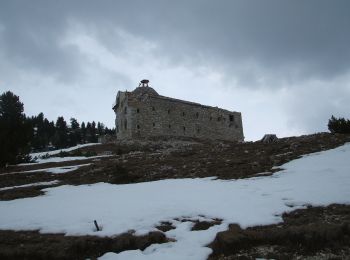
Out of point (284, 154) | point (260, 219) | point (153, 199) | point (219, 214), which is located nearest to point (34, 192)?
point (153, 199)

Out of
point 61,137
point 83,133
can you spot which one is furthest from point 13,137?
point 83,133

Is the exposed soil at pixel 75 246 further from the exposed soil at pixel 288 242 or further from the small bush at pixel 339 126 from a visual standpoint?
the small bush at pixel 339 126

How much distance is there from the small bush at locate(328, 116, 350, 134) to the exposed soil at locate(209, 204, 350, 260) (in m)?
25.6

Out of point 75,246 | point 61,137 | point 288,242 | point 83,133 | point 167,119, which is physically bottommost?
point 288,242

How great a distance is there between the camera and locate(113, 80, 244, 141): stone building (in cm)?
5731

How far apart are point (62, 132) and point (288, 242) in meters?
93.6

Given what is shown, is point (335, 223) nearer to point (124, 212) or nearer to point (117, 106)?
point (124, 212)

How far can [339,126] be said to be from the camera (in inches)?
1385

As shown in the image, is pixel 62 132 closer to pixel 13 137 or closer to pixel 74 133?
pixel 74 133

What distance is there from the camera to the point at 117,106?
63.8 metres

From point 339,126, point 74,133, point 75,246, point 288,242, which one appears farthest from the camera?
point 74,133

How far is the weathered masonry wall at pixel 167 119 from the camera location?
2254 inches

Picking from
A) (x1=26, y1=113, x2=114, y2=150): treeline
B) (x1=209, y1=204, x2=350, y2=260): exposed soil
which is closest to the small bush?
(x1=209, y1=204, x2=350, y2=260): exposed soil

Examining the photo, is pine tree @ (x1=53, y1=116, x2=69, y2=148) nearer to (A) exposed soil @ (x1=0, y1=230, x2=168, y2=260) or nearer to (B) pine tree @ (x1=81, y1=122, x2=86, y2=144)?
(B) pine tree @ (x1=81, y1=122, x2=86, y2=144)
